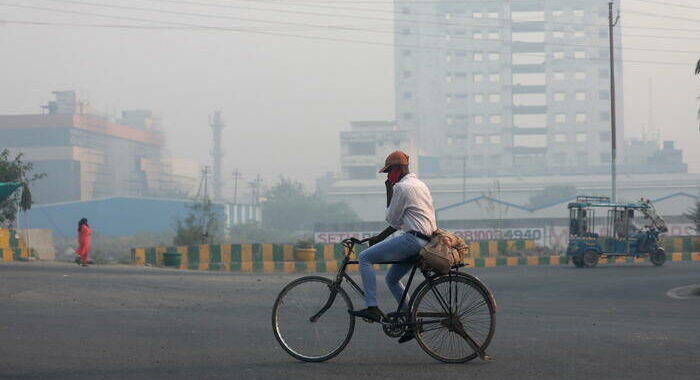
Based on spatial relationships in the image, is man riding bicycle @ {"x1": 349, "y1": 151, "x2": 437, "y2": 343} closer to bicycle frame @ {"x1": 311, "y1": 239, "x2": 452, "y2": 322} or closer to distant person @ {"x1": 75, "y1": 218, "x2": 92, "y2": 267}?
bicycle frame @ {"x1": 311, "y1": 239, "x2": 452, "y2": 322}

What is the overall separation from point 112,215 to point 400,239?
100 m

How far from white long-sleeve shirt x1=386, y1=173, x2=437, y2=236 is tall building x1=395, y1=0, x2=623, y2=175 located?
137466 millimetres

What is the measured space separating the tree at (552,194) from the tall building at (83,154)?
5741 cm

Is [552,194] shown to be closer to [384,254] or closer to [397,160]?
[397,160]

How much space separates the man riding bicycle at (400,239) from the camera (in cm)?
732

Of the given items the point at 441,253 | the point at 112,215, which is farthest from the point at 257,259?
the point at 112,215

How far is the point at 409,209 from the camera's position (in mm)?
7418

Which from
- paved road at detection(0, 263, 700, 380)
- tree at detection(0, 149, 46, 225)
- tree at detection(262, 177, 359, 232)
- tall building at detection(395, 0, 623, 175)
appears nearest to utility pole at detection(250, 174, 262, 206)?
tree at detection(262, 177, 359, 232)

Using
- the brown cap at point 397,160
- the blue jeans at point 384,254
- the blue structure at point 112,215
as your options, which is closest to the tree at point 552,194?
the blue structure at point 112,215

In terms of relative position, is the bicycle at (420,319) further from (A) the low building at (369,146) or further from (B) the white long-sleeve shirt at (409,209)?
(A) the low building at (369,146)

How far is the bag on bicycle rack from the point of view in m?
7.14

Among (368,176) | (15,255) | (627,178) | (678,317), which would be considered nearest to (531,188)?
(627,178)

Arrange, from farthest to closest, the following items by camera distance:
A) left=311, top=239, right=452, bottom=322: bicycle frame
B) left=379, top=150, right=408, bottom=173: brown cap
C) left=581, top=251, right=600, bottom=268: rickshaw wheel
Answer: left=581, top=251, right=600, bottom=268: rickshaw wheel, left=379, top=150, right=408, bottom=173: brown cap, left=311, top=239, right=452, bottom=322: bicycle frame

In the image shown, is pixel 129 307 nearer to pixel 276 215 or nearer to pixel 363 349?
pixel 363 349
